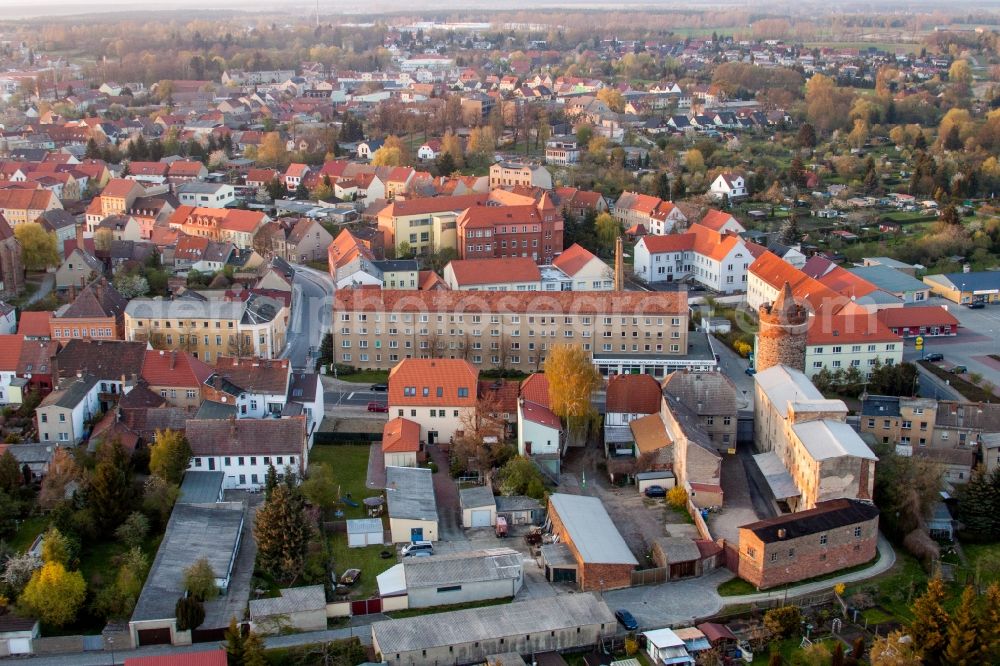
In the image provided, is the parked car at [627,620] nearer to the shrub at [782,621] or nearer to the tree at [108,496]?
the shrub at [782,621]

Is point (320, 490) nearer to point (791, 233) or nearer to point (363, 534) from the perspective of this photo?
point (363, 534)

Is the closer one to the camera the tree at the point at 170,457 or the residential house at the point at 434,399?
the tree at the point at 170,457

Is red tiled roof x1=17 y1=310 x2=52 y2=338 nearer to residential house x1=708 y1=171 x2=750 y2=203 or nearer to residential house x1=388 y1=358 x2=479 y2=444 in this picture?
residential house x1=388 y1=358 x2=479 y2=444

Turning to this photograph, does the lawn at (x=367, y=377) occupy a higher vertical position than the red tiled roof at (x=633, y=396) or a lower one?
lower

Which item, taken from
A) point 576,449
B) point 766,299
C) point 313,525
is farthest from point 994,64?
point 313,525

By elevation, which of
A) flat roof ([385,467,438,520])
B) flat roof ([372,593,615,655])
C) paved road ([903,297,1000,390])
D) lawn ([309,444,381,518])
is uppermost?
flat roof ([385,467,438,520])

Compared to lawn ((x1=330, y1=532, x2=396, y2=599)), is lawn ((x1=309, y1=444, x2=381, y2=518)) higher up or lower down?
higher up

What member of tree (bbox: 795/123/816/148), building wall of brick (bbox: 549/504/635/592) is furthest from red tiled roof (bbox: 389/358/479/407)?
tree (bbox: 795/123/816/148)

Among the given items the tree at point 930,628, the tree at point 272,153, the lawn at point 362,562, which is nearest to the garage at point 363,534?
the lawn at point 362,562

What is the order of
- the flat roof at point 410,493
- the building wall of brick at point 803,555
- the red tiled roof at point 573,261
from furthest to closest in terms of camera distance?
the red tiled roof at point 573,261 → the flat roof at point 410,493 → the building wall of brick at point 803,555
